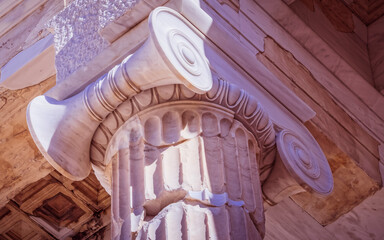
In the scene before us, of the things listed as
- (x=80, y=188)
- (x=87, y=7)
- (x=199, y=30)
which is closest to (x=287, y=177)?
(x=199, y=30)

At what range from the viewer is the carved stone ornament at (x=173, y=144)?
10.8 feet

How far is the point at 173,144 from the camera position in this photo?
11.4 feet

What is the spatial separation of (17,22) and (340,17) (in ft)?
7.92

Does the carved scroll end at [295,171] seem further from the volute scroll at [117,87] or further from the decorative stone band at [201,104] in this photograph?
the volute scroll at [117,87]

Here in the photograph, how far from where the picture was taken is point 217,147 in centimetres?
350

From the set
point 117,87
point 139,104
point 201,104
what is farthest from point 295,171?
point 117,87

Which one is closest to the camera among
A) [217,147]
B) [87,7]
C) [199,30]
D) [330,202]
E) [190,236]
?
[190,236]

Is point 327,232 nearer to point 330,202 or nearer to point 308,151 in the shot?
point 330,202

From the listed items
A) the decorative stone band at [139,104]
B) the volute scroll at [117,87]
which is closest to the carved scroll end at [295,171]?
the decorative stone band at [139,104]

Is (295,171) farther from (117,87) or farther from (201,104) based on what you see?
(117,87)

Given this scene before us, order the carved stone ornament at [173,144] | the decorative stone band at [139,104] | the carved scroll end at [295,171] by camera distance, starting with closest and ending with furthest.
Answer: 1. the carved stone ornament at [173,144]
2. the decorative stone band at [139,104]
3. the carved scroll end at [295,171]

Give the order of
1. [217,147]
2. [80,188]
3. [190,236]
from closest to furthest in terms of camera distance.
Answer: [190,236]
[217,147]
[80,188]

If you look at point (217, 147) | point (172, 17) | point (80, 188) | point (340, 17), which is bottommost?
point (80, 188)

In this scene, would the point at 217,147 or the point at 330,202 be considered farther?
the point at 330,202
